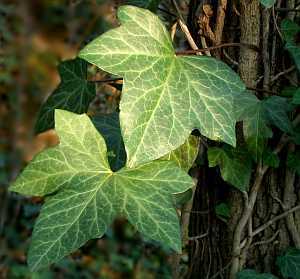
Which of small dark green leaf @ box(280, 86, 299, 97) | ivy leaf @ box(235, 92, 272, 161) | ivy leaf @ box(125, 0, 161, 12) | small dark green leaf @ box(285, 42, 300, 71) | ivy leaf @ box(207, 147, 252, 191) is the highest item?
ivy leaf @ box(125, 0, 161, 12)

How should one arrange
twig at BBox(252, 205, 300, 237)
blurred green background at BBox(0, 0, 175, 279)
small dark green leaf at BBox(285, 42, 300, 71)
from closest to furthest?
→ 1. small dark green leaf at BBox(285, 42, 300, 71)
2. twig at BBox(252, 205, 300, 237)
3. blurred green background at BBox(0, 0, 175, 279)

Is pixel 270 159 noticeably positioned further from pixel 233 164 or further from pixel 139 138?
pixel 139 138

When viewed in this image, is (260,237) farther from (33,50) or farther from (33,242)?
(33,50)

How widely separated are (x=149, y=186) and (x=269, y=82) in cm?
36

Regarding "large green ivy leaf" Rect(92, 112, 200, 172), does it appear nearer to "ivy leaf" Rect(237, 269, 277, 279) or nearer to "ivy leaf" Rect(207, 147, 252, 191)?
"ivy leaf" Rect(207, 147, 252, 191)

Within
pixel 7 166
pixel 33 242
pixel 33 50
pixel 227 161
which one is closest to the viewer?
pixel 33 242

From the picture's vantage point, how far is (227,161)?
3.77 ft

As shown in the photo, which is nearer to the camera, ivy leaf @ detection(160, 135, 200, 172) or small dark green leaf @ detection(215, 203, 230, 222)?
ivy leaf @ detection(160, 135, 200, 172)

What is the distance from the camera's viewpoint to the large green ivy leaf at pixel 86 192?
93 centimetres

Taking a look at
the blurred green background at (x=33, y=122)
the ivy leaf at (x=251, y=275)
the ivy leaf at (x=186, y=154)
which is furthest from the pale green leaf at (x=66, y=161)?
the blurred green background at (x=33, y=122)

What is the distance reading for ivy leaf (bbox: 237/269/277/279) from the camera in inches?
44.6

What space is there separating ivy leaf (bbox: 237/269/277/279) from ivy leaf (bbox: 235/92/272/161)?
0.78ft

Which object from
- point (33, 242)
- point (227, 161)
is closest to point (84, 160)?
point (33, 242)

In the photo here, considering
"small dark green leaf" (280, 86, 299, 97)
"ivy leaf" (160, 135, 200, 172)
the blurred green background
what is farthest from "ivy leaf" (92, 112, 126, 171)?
the blurred green background
